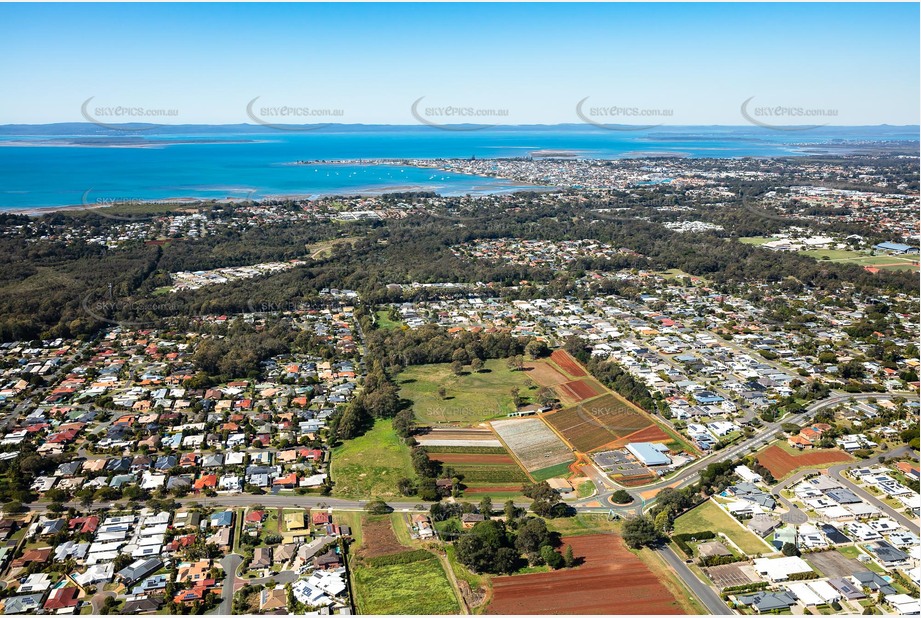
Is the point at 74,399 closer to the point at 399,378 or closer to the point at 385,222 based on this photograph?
the point at 399,378

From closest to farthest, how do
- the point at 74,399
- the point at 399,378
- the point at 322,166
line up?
the point at 74,399
the point at 399,378
the point at 322,166

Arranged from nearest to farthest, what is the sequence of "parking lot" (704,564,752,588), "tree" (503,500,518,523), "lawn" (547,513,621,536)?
"parking lot" (704,564,752,588) → "lawn" (547,513,621,536) → "tree" (503,500,518,523)

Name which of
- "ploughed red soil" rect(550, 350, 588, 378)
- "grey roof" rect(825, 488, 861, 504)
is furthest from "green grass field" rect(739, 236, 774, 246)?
"grey roof" rect(825, 488, 861, 504)

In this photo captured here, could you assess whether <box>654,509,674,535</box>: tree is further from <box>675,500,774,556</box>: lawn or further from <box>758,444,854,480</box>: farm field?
<box>758,444,854,480</box>: farm field

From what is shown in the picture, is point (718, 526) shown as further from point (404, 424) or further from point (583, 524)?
point (404, 424)

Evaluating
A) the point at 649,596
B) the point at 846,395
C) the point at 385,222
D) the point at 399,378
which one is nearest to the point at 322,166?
the point at 385,222

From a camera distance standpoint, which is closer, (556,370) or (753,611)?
(753,611)
